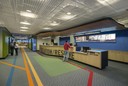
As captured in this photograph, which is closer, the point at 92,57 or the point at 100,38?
the point at 92,57

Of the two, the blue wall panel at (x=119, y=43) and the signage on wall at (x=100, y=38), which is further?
the signage on wall at (x=100, y=38)

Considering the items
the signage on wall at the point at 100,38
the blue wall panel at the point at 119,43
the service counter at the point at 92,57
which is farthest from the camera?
the signage on wall at the point at 100,38

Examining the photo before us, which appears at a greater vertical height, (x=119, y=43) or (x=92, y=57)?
(x=119, y=43)

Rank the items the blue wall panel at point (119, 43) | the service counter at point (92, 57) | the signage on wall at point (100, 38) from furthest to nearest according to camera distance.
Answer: the signage on wall at point (100, 38) → the blue wall panel at point (119, 43) → the service counter at point (92, 57)

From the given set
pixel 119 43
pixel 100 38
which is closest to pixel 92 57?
pixel 119 43

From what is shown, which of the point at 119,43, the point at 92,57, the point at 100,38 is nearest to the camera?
the point at 92,57

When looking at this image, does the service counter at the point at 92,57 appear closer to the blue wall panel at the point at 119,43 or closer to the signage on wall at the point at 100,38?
the blue wall panel at the point at 119,43

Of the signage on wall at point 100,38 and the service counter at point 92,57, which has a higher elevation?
the signage on wall at point 100,38

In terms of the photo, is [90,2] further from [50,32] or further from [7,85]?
[50,32]

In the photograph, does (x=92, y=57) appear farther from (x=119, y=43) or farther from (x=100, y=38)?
(x=100, y=38)

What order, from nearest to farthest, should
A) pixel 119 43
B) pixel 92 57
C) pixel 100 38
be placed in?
pixel 92 57 < pixel 119 43 < pixel 100 38

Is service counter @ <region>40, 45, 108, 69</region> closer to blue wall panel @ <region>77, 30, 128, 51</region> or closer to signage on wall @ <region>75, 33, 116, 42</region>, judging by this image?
blue wall panel @ <region>77, 30, 128, 51</region>

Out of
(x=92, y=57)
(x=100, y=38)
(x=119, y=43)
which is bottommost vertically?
(x=92, y=57)

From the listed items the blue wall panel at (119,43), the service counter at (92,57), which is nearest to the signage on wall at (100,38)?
the blue wall panel at (119,43)
